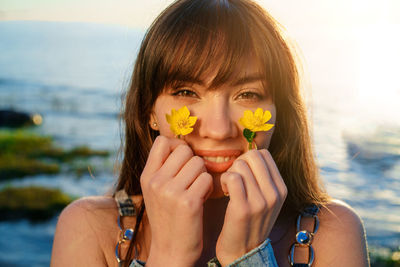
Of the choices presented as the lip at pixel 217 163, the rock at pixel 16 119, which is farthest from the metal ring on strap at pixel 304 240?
the rock at pixel 16 119

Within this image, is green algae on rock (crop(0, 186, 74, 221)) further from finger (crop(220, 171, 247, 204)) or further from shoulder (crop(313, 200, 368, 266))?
finger (crop(220, 171, 247, 204))

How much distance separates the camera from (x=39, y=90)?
1667cm

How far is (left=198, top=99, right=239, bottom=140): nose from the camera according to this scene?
6.57ft

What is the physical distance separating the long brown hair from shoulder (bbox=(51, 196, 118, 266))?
0.74ft

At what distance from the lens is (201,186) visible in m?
1.87

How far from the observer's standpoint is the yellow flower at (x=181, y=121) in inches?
79.2

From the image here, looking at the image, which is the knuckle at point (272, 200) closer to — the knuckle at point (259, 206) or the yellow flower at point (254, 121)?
the knuckle at point (259, 206)

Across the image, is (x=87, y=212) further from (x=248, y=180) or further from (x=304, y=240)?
(x=304, y=240)

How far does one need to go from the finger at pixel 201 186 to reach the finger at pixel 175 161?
0.10 metres

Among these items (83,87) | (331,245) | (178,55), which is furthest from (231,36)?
(83,87)

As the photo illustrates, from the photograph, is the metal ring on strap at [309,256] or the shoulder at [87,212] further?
the shoulder at [87,212]

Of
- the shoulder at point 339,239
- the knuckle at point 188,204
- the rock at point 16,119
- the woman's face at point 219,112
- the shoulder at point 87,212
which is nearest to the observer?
the knuckle at point 188,204

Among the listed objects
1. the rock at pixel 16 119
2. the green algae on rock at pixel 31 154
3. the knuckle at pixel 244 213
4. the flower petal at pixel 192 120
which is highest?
the flower petal at pixel 192 120

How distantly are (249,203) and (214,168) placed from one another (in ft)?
0.98
